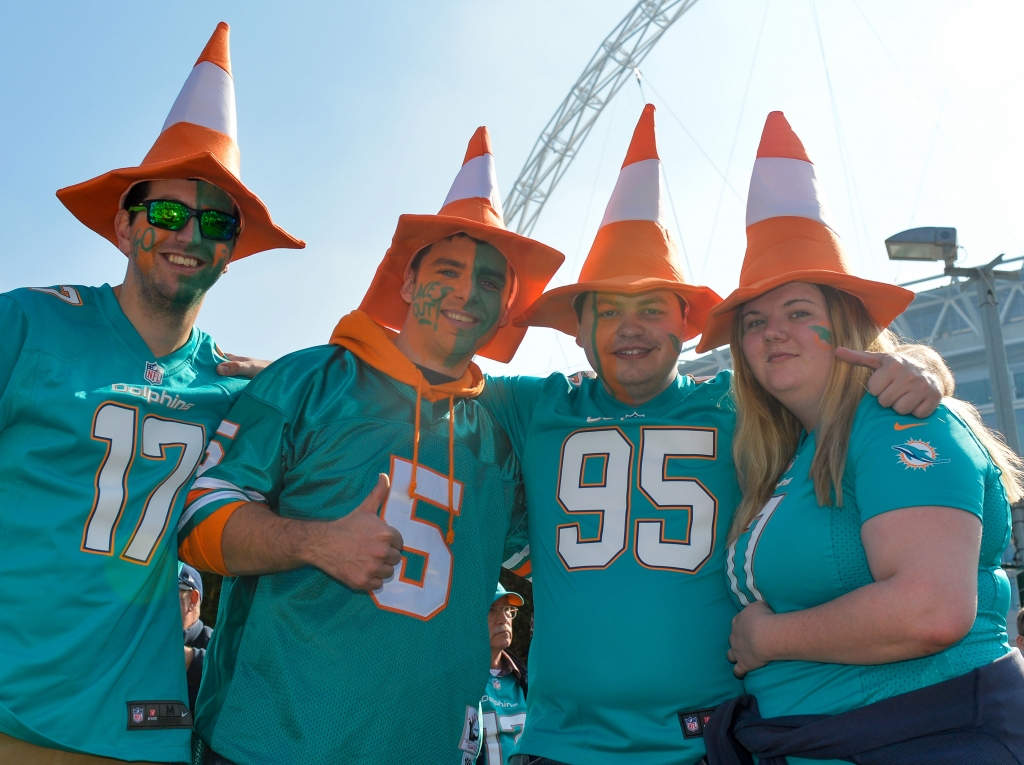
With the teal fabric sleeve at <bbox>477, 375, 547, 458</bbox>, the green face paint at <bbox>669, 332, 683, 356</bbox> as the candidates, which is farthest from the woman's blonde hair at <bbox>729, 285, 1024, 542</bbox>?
the teal fabric sleeve at <bbox>477, 375, 547, 458</bbox>

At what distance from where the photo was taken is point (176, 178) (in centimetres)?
322

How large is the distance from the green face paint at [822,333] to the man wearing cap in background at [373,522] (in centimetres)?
120

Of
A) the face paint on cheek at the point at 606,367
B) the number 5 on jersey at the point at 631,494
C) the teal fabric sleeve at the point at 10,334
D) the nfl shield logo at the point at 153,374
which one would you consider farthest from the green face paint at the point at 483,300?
the teal fabric sleeve at the point at 10,334

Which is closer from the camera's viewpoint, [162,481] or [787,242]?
[162,481]

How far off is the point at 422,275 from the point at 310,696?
163 centimetres

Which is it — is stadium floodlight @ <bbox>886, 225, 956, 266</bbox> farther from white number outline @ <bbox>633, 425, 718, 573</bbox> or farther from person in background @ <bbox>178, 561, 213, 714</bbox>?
person in background @ <bbox>178, 561, 213, 714</bbox>

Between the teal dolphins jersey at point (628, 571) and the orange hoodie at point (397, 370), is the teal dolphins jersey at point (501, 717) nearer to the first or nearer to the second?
the teal dolphins jersey at point (628, 571)

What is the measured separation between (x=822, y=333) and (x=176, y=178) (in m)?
2.38

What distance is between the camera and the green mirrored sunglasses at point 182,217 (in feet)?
10.4

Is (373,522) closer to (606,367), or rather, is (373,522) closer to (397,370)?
(397,370)

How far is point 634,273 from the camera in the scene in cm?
352

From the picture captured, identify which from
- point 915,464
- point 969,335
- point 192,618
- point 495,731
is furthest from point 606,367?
point 969,335

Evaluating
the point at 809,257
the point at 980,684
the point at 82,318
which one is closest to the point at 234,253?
the point at 82,318

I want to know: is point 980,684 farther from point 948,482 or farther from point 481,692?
point 481,692
